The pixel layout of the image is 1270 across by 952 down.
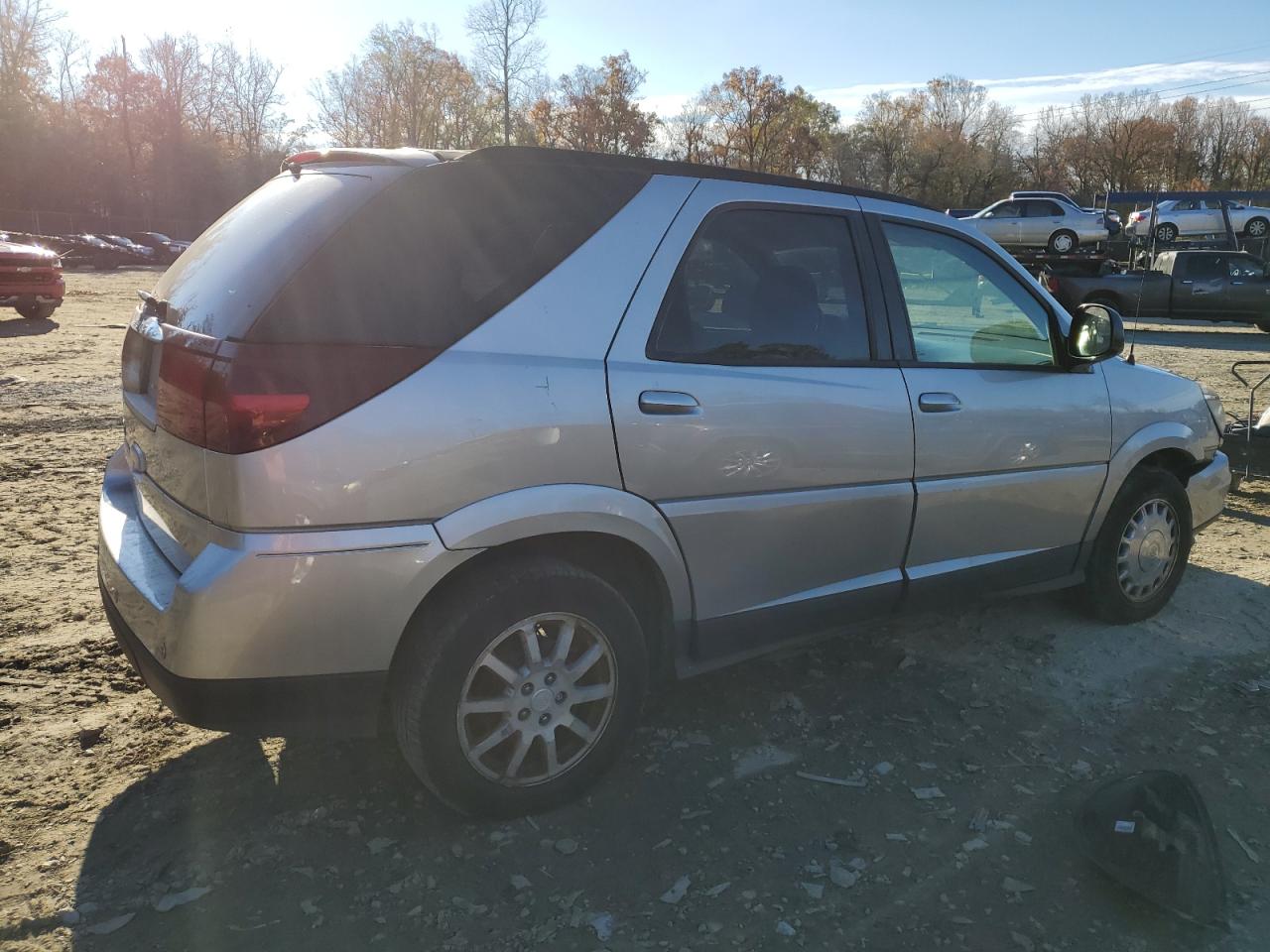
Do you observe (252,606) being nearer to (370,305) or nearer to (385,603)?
(385,603)

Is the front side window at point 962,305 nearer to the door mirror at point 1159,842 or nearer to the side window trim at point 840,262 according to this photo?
the side window trim at point 840,262

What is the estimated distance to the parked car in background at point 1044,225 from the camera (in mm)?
30703

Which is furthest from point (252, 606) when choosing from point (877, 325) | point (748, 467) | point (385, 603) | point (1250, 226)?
point (1250, 226)

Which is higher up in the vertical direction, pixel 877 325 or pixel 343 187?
pixel 343 187

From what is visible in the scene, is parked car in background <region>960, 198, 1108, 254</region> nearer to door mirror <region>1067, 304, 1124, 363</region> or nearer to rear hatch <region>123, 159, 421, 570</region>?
door mirror <region>1067, 304, 1124, 363</region>

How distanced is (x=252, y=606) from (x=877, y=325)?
2.30 metres

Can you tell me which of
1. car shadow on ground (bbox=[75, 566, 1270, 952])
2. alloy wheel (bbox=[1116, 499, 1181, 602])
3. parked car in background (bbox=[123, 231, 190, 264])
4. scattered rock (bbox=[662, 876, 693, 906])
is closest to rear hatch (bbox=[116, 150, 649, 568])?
car shadow on ground (bbox=[75, 566, 1270, 952])

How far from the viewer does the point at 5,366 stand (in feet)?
36.4

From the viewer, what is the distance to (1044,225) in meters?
30.8

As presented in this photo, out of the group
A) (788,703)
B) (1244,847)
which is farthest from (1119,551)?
(788,703)

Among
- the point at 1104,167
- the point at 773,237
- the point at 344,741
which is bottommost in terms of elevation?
the point at 344,741

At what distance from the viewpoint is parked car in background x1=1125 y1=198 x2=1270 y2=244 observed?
3559cm

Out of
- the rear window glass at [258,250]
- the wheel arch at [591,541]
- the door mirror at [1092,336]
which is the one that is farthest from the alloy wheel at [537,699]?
the door mirror at [1092,336]

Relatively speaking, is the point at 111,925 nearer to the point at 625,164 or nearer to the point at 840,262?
the point at 625,164
